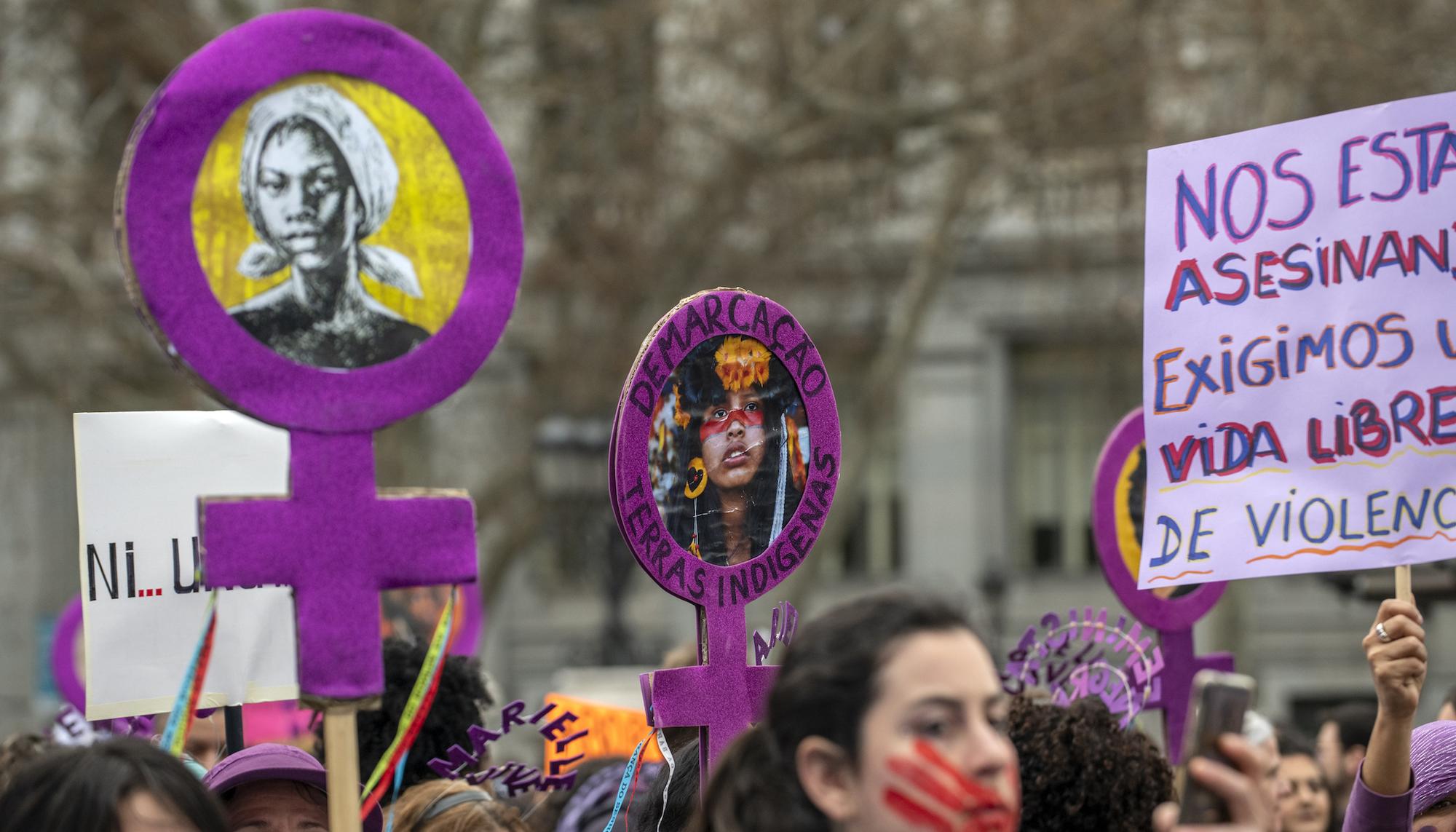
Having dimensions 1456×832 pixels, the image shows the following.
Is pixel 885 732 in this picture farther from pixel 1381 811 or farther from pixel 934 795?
pixel 1381 811

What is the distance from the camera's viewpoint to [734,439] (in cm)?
342

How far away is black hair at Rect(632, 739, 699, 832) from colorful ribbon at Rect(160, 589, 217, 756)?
960mm

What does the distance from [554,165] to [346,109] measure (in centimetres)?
1069

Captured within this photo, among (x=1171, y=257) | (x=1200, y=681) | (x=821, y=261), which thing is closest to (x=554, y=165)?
(x=821, y=261)

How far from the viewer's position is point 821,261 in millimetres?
14773

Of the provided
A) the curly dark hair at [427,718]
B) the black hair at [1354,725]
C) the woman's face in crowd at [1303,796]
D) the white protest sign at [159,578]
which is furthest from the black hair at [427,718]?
the black hair at [1354,725]

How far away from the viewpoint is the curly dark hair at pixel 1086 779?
3086 millimetres

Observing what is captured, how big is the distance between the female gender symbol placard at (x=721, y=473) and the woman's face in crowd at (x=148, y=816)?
0.87 m

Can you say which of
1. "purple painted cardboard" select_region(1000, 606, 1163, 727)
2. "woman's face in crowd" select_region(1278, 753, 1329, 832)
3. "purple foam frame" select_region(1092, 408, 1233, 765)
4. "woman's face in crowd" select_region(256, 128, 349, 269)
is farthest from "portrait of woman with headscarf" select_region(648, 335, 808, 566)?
"woman's face in crowd" select_region(1278, 753, 1329, 832)

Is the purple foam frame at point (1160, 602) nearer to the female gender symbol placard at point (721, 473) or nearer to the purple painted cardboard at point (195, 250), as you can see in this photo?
the female gender symbol placard at point (721, 473)

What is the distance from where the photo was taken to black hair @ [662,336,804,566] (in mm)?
3355

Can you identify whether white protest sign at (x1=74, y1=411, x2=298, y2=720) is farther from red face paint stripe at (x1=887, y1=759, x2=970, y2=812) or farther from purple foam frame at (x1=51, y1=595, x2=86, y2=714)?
purple foam frame at (x1=51, y1=595, x2=86, y2=714)

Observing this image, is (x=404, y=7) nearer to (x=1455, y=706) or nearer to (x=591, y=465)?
(x=591, y=465)

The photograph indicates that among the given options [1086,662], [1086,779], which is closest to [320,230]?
[1086,779]
